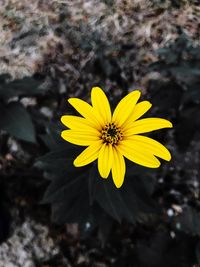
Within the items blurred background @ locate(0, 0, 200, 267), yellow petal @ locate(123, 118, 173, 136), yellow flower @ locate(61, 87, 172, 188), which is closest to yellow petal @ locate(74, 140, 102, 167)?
yellow flower @ locate(61, 87, 172, 188)

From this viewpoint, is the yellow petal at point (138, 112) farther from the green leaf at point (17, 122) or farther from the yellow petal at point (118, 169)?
the green leaf at point (17, 122)

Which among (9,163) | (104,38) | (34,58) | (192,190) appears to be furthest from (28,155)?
(192,190)

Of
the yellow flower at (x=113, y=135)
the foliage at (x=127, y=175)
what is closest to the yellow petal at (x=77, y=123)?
the yellow flower at (x=113, y=135)

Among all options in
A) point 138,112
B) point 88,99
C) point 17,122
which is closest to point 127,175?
point 138,112

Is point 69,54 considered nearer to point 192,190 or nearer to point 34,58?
point 34,58

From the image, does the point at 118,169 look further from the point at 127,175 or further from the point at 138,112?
the point at 127,175

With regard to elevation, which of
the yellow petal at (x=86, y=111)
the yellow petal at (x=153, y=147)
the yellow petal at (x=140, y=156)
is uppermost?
the yellow petal at (x=86, y=111)
